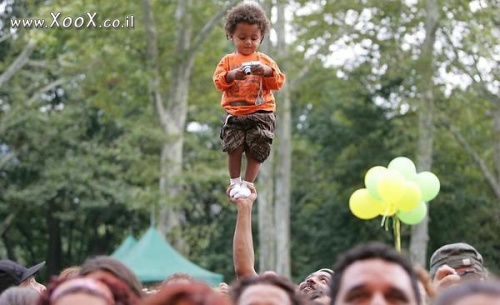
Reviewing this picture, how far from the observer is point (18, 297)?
6.16 metres

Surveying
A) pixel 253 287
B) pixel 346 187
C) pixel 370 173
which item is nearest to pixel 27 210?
pixel 346 187

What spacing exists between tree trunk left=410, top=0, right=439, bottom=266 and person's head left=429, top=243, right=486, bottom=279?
1947cm

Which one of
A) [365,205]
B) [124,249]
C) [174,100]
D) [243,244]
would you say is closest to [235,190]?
[243,244]

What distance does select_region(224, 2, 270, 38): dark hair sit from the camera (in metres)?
7.39

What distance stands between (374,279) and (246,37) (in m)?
3.31

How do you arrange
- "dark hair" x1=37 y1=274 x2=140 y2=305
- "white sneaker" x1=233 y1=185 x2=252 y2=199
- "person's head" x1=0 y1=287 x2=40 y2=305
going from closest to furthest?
"dark hair" x1=37 y1=274 x2=140 y2=305 → "person's head" x1=0 y1=287 x2=40 y2=305 → "white sneaker" x1=233 y1=185 x2=252 y2=199

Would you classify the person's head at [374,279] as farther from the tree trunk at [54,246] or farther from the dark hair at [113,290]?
the tree trunk at [54,246]

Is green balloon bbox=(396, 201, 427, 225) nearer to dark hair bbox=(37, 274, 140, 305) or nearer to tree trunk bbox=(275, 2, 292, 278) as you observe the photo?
dark hair bbox=(37, 274, 140, 305)

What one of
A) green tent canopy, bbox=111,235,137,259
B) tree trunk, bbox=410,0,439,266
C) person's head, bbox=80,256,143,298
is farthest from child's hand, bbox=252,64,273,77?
tree trunk, bbox=410,0,439,266

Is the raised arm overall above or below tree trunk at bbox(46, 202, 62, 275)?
below

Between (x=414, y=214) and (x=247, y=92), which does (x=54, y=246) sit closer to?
(x=414, y=214)

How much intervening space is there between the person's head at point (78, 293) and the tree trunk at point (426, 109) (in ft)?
74.1

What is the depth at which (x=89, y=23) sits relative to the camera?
25.1 metres

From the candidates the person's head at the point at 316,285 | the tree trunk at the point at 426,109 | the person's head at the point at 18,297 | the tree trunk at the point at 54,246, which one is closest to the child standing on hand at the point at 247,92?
the person's head at the point at 316,285
